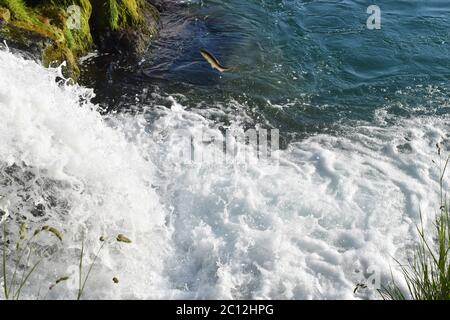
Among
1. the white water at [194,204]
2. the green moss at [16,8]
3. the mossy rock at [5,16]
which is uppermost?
the green moss at [16,8]

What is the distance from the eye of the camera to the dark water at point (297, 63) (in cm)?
841

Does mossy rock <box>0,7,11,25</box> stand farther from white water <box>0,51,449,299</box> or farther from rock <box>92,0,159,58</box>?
rock <box>92,0,159,58</box>

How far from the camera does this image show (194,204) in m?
6.23

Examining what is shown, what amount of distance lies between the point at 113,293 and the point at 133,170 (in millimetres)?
2044

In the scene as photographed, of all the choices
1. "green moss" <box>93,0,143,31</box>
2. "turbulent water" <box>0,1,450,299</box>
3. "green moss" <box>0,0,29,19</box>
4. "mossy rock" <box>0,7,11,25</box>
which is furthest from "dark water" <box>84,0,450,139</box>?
"mossy rock" <box>0,7,11,25</box>

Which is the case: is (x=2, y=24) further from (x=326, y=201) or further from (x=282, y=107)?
(x=326, y=201)

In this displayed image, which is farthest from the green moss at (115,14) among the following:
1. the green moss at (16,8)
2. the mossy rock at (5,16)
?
the mossy rock at (5,16)

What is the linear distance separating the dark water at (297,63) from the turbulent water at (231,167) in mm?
42

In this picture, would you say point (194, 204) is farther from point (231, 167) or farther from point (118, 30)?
point (118, 30)

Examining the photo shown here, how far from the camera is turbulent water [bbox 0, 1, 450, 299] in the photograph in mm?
5293

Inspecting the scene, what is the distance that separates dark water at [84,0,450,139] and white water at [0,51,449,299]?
124 cm

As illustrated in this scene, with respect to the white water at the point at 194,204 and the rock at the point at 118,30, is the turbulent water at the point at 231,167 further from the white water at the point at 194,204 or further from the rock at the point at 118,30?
the rock at the point at 118,30

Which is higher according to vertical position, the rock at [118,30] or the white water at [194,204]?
the rock at [118,30]

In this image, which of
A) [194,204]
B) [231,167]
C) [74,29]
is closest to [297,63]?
[231,167]
